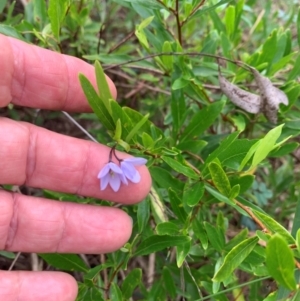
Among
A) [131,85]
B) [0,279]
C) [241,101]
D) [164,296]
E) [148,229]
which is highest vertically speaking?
[241,101]

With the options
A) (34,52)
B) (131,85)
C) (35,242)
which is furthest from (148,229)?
(131,85)

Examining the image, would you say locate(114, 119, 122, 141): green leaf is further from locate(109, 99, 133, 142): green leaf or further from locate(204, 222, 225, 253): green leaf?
locate(204, 222, 225, 253): green leaf

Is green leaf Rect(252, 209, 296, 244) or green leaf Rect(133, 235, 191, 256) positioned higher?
green leaf Rect(252, 209, 296, 244)

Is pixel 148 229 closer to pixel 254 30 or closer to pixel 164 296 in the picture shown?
pixel 164 296

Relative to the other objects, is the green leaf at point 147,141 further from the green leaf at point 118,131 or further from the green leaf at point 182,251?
the green leaf at point 182,251

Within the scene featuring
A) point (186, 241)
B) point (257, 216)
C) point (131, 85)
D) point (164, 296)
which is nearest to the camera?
point (257, 216)

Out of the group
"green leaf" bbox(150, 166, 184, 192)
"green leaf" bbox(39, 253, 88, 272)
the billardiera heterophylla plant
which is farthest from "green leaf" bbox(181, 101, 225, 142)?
"green leaf" bbox(39, 253, 88, 272)

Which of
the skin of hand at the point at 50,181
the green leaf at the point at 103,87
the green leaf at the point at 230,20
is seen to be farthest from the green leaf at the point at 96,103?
the green leaf at the point at 230,20
